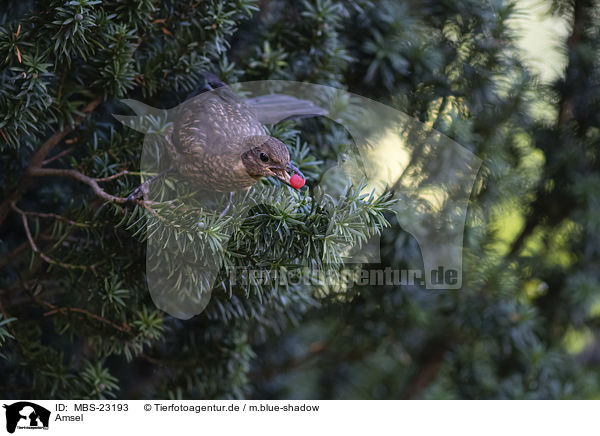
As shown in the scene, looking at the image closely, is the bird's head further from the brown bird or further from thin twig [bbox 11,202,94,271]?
thin twig [bbox 11,202,94,271]

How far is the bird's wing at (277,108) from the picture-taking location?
0.58 m

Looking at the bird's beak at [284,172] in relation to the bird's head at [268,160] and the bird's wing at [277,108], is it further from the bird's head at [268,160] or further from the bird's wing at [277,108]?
the bird's wing at [277,108]

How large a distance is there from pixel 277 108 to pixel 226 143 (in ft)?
0.34

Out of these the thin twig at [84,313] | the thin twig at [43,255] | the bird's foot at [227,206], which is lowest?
the thin twig at [84,313]

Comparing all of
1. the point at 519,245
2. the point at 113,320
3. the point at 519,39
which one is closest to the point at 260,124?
the point at 113,320

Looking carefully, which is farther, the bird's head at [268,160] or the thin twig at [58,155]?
the thin twig at [58,155]

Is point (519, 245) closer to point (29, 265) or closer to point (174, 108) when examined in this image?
point (174, 108)

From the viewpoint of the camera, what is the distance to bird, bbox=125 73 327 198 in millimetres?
476

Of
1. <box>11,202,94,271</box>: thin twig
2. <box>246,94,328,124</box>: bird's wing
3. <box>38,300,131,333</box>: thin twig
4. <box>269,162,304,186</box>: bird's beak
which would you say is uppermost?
<box>246,94,328,124</box>: bird's wing

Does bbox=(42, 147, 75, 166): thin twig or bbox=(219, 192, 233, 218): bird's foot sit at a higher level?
bbox=(42, 147, 75, 166): thin twig

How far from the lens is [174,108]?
1.91 feet

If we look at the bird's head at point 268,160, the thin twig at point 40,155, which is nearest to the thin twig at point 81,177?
the thin twig at point 40,155

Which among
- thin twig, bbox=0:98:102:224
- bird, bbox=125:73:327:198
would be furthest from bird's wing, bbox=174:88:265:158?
thin twig, bbox=0:98:102:224

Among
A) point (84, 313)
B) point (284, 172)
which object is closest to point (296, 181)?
point (284, 172)
